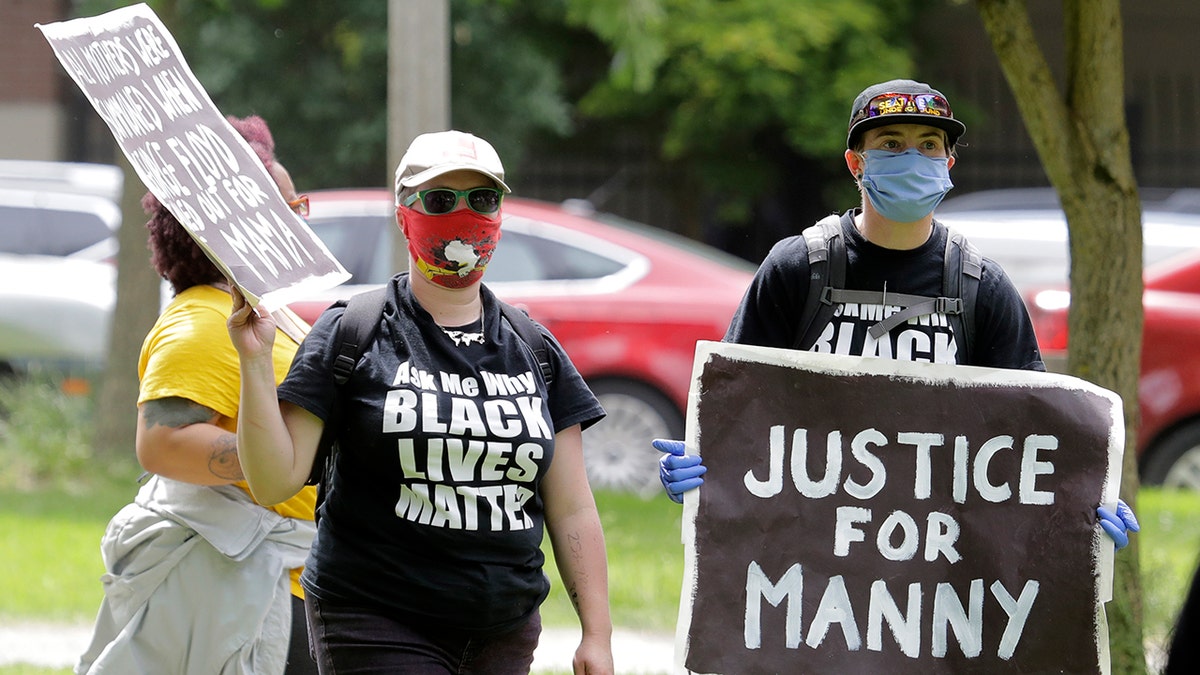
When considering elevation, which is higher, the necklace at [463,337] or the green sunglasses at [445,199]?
the green sunglasses at [445,199]

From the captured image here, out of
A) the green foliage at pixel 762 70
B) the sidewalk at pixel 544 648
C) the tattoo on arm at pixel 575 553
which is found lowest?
the sidewalk at pixel 544 648

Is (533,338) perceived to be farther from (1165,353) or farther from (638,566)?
(1165,353)

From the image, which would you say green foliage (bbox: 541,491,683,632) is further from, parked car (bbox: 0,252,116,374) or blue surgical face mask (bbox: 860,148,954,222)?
parked car (bbox: 0,252,116,374)

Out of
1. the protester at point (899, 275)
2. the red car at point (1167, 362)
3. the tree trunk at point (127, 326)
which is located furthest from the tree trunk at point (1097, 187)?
the tree trunk at point (127, 326)

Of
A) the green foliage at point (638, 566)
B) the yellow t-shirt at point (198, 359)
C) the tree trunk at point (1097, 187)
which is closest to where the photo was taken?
the yellow t-shirt at point (198, 359)

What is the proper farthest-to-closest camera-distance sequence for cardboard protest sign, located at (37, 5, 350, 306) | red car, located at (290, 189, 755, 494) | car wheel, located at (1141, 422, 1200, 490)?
car wheel, located at (1141, 422, 1200, 490) → red car, located at (290, 189, 755, 494) → cardboard protest sign, located at (37, 5, 350, 306)

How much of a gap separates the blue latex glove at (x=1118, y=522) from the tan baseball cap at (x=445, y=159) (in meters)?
1.46

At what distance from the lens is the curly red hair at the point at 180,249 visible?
3.65 metres

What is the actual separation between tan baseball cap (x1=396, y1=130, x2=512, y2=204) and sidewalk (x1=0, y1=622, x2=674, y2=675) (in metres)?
3.32

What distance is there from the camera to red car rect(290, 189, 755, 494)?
32.2 ft

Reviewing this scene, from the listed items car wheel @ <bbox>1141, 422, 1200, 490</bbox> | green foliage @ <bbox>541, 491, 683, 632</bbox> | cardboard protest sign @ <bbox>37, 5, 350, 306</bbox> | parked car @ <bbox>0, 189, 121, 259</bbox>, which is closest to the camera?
cardboard protest sign @ <bbox>37, 5, 350, 306</bbox>

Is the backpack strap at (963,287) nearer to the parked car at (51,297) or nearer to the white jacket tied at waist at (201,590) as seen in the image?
the white jacket tied at waist at (201,590)

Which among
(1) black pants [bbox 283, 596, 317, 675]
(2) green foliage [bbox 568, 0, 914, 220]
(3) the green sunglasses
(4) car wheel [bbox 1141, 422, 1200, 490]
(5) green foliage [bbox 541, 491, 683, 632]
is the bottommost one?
(5) green foliage [bbox 541, 491, 683, 632]

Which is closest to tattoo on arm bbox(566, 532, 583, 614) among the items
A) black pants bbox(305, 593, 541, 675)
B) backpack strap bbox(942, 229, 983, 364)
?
black pants bbox(305, 593, 541, 675)
